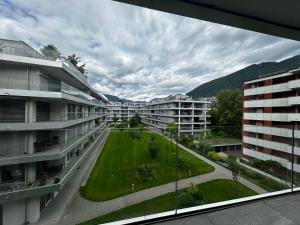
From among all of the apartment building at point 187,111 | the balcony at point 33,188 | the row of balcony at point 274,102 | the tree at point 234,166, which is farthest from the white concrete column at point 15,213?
the apartment building at point 187,111

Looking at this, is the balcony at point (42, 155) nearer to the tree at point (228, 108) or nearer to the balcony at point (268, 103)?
the balcony at point (268, 103)

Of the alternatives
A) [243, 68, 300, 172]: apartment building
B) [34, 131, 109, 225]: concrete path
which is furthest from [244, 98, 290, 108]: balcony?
[34, 131, 109, 225]: concrete path

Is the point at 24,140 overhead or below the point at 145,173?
overhead

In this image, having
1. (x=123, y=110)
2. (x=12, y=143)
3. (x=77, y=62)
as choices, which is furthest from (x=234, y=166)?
(x=123, y=110)

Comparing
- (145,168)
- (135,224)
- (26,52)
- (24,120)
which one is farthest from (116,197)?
(26,52)

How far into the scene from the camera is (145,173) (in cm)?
610

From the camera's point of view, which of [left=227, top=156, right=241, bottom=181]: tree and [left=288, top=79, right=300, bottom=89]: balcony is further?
[left=288, top=79, right=300, bottom=89]: balcony

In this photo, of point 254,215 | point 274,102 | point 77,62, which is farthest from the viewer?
point 77,62

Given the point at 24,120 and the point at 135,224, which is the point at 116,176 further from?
the point at 135,224

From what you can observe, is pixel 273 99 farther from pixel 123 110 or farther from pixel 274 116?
pixel 123 110

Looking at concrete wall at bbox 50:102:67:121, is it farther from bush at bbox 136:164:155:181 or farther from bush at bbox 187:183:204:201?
bush at bbox 187:183:204:201

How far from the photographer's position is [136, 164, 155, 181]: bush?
579 cm

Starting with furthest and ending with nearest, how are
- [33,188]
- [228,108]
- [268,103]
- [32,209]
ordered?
1. [228,108]
2. [268,103]
3. [32,209]
4. [33,188]

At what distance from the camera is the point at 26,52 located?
632 centimetres
